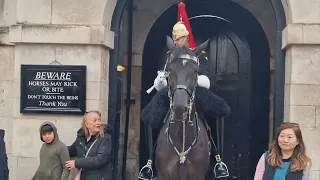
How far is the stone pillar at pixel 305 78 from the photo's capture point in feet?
23.5

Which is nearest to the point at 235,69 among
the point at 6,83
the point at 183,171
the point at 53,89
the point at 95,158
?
the point at 53,89

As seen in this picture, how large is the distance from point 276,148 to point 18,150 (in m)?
4.31

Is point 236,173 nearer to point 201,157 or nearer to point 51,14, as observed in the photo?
point 201,157

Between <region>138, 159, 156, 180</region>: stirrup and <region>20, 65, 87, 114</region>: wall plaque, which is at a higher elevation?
<region>20, 65, 87, 114</region>: wall plaque

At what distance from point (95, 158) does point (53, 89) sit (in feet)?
5.99

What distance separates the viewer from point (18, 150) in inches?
308

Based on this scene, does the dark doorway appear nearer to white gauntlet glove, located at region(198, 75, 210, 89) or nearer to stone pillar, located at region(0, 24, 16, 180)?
stone pillar, located at region(0, 24, 16, 180)

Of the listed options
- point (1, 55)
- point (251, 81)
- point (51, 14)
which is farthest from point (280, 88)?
point (1, 55)

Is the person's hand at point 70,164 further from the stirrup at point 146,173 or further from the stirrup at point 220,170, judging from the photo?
the stirrup at point 220,170

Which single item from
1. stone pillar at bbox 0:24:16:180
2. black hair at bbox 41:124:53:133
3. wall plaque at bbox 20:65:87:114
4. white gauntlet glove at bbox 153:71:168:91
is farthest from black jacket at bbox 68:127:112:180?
stone pillar at bbox 0:24:16:180

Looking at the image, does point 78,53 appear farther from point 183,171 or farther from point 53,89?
point 183,171

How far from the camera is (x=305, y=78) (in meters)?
7.20

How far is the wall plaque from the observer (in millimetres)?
7646

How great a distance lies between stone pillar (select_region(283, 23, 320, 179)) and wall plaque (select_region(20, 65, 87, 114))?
115 inches
